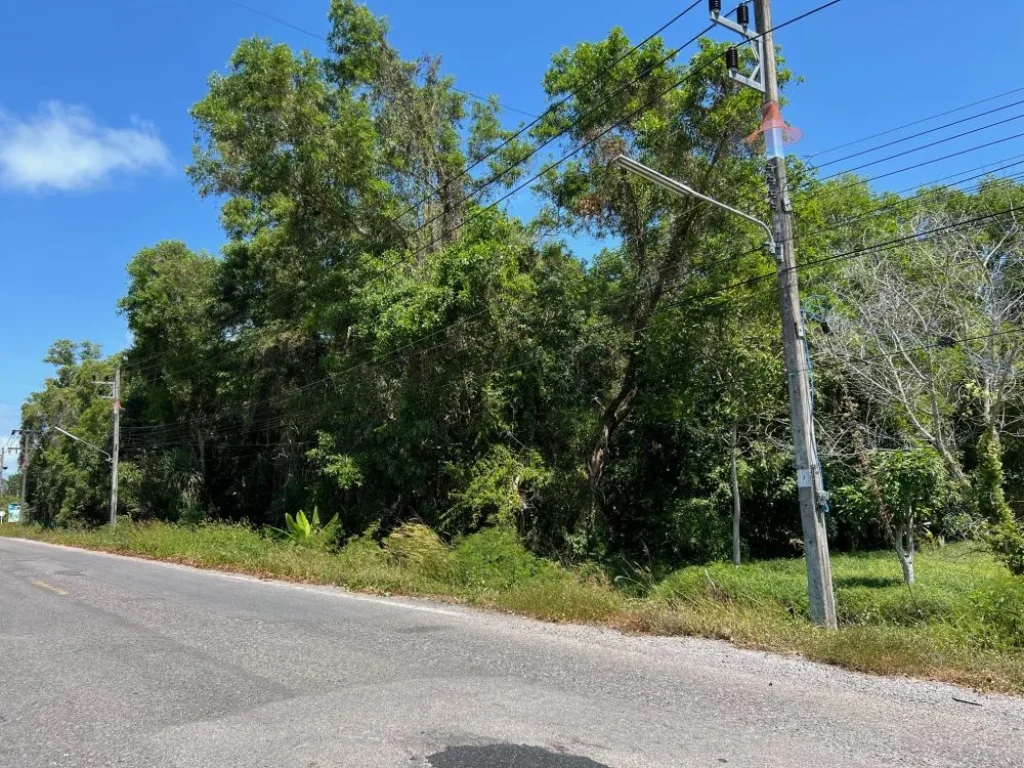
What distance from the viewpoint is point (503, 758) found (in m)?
4.42

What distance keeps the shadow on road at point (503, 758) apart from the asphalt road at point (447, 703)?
0.02m

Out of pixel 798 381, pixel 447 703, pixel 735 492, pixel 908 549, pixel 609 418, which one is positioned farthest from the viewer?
pixel 609 418

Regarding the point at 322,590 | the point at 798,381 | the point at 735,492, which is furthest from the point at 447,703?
the point at 735,492

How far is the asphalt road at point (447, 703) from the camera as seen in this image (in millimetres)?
4559

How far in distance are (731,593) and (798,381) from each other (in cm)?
463

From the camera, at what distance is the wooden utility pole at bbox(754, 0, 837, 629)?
32.2 feet

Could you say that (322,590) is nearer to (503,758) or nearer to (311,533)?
(311,533)

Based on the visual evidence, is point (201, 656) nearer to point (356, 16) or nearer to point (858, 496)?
point (858, 496)

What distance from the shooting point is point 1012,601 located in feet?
28.9

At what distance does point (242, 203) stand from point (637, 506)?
16.8m

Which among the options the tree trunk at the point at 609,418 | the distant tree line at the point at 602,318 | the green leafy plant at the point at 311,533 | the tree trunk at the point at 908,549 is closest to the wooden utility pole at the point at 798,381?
the distant tree line at the point at 602,318

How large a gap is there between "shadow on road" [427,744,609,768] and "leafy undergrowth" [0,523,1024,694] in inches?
148

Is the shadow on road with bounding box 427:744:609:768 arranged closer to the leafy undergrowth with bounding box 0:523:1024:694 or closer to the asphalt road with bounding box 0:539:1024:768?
the asphalt road with bounding box 0:539:1024:768

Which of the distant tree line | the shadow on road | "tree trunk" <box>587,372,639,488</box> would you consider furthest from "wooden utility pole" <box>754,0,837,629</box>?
"tree trunk" <box>587,372,639,488</box>
